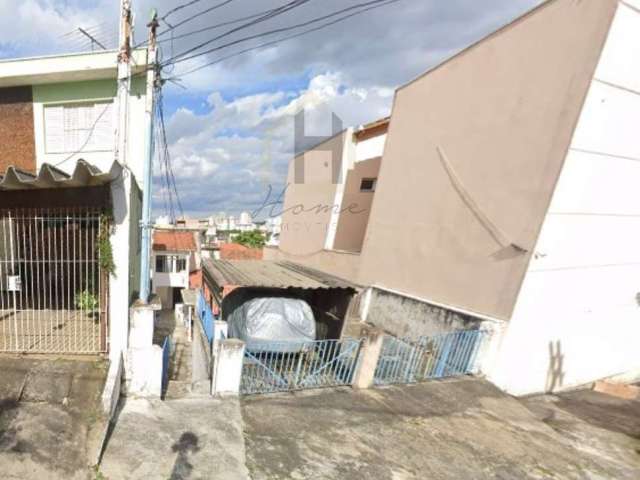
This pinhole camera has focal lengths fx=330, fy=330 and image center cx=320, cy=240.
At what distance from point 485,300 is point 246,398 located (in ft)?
19.9

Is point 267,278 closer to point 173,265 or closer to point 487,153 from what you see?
point 487,153

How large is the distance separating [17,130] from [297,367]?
7518 mm

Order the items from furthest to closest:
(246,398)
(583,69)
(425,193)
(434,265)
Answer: (425,193) → (434,265) → (583,69) → (246,398)

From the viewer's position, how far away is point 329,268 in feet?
50.6

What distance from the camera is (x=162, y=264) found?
2489cm

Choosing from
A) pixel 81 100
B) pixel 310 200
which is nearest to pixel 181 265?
pixel 310 200

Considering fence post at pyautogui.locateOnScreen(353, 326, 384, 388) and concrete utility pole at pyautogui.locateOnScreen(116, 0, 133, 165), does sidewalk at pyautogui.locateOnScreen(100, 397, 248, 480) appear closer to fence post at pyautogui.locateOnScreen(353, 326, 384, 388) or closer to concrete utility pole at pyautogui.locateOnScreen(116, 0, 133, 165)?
fence post at pyautogui.locateOnScreen(353, 326, 384, 388)

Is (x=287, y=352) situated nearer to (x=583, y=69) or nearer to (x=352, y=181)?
(x=583, y=69)

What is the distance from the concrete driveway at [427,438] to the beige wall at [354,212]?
367 inches

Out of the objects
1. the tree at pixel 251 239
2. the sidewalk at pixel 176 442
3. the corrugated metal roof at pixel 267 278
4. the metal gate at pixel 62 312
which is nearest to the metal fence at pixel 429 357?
the corrugated metal roof at pixel 267 278

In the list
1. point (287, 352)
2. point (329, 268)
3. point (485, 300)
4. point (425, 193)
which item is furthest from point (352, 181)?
point (287, 352)

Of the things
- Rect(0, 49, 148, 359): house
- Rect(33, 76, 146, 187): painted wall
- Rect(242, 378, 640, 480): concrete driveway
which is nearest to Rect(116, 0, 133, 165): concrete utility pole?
Rect(0, 49, 148, 359): house

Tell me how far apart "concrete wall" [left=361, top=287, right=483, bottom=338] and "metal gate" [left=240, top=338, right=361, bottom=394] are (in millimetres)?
3436

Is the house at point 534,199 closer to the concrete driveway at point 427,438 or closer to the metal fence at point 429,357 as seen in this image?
the metal fence at point 429,357
